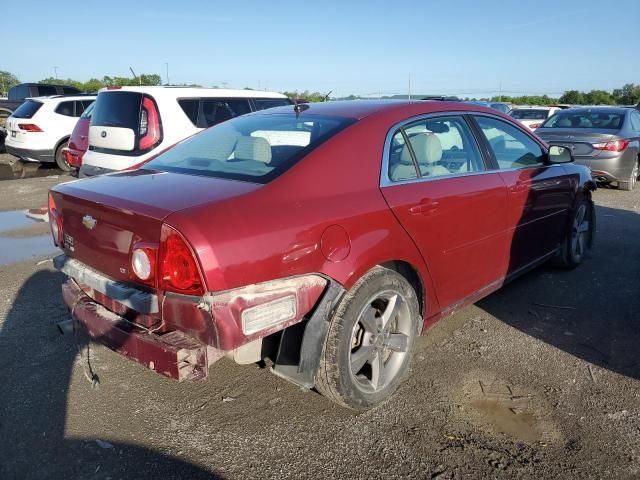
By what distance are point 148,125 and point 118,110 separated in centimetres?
52

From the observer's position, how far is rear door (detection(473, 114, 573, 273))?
3.92m

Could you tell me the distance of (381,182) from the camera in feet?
9.63

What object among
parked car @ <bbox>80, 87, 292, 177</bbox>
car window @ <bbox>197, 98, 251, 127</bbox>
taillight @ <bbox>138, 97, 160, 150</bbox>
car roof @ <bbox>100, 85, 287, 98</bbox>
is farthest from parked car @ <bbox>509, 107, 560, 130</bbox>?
taillight @ <bbox>138, 97, 160, 150</bbox>

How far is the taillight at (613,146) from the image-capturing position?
8836 millimetres

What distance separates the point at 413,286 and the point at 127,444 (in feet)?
5.81

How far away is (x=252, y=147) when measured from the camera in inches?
122

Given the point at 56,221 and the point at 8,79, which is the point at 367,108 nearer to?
the point at 56,221

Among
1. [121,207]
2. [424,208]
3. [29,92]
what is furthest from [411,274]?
[29,92]

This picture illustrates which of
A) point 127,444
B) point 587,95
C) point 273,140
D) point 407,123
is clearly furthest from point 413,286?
point 587,95

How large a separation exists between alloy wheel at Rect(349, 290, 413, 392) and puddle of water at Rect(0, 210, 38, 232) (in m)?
5.85

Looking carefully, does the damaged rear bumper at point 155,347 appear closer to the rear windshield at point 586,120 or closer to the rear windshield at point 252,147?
the rear windshield at point 252,147

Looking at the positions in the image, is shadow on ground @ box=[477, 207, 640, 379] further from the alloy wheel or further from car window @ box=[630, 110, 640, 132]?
car window @ box=[630, 110, 640, 132]

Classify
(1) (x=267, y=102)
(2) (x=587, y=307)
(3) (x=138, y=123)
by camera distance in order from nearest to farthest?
(2) (x=587, y=307)
(3) (x=138, y=123)
(1) (x=267, y=102)

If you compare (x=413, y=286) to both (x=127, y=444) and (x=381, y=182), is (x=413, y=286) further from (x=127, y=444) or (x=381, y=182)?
(x=127, y=444)
